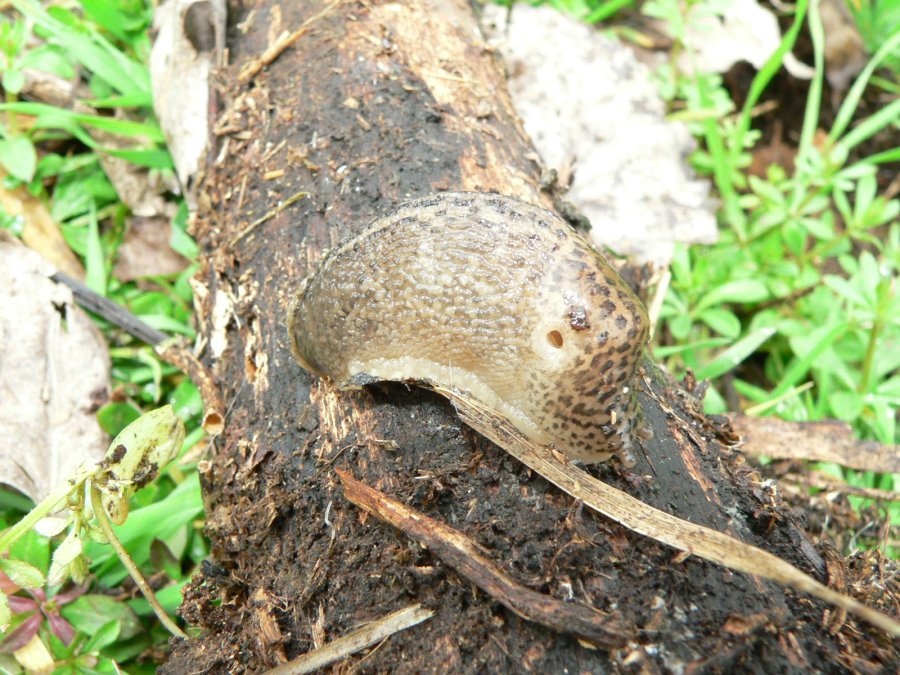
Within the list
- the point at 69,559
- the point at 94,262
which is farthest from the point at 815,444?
the point at 94,262

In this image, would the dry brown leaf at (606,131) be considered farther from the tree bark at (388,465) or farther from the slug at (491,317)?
the slug at (491,317)

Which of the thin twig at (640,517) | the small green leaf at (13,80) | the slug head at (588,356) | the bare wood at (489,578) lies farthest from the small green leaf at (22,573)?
the small green leaf at (13,80)

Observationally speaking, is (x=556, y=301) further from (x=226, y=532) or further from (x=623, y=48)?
(x=623, y=48)

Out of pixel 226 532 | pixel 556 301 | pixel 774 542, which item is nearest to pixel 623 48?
pixel 556 301

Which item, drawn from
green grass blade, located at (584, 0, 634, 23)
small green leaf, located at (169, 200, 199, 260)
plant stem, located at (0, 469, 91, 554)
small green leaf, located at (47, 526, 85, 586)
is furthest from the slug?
green grass blade, located at (584, 0, 634, 23)

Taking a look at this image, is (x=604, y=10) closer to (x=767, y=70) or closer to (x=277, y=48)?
(x=767, y=70)
